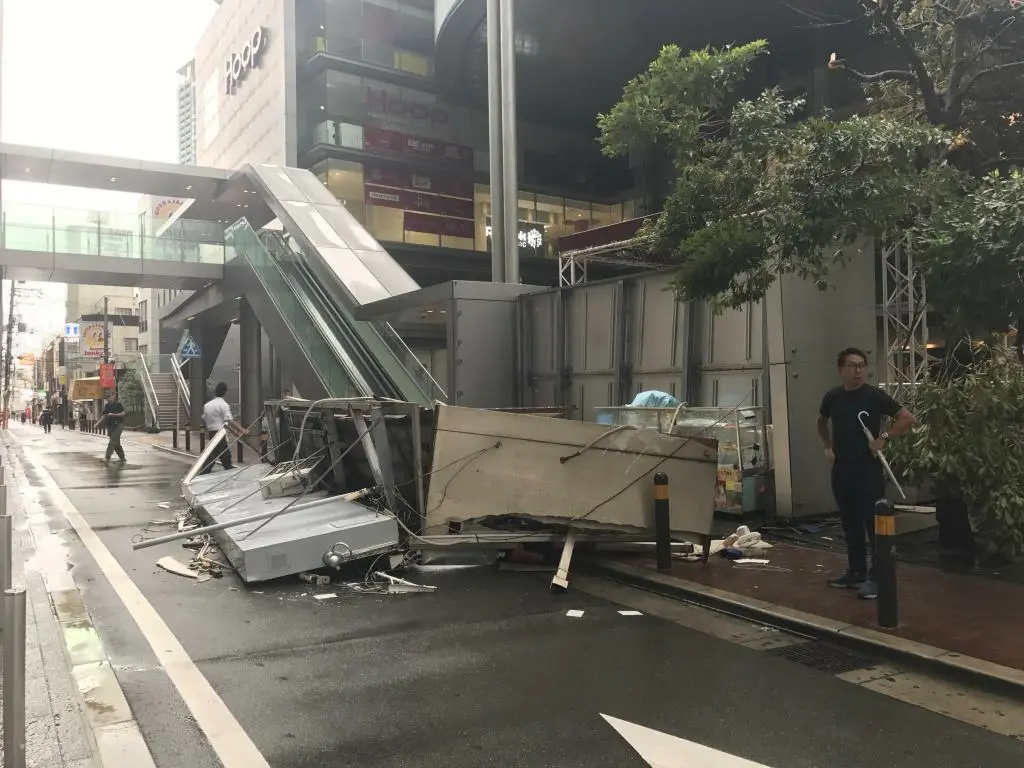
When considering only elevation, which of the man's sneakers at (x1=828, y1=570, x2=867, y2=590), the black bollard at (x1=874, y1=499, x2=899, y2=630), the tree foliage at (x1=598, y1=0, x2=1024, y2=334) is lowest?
the man's sneakers at (x1=828, y1=570, x2=867, y2=590)

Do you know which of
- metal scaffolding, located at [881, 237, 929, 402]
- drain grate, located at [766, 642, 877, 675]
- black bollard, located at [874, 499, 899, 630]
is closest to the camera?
drain grate, located at [766, 642, 877, 675]

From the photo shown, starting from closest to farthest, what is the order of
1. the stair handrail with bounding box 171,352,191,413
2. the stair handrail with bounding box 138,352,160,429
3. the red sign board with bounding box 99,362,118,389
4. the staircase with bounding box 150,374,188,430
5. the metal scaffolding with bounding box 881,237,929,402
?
the metal scaffolding with bounding box 881,237,929,402 < the stair handrail with bounding box 171,352,191,413 < the stair handrail with bounding box 138,352,160,429 < the staircase with bounding box 150,374,188,430 < the red sign board with bounding box 99,362,118,389

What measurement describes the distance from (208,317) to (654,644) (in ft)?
82.8

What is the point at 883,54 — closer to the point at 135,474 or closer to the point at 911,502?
the point at 911,502

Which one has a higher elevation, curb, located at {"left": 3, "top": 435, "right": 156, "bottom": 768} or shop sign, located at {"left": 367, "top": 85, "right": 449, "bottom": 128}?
shop sign, located at {"left": 367, "top": 85, "right": 449, "bottom": 128}

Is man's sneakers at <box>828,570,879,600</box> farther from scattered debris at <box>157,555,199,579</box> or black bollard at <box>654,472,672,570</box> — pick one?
scattered debris at <box>157,555,199,579</box>

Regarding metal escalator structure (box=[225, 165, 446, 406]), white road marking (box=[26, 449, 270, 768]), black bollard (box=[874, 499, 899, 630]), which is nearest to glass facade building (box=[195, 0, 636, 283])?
metal escalator structure (box=[225, 165, 446, 406])

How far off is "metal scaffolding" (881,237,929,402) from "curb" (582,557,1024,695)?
19.4ft

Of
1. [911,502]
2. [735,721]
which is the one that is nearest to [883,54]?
[911,502]

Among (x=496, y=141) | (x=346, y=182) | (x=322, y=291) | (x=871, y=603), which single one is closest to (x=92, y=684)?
(x=871, y=603)

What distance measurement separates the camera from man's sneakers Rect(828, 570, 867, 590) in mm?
6223

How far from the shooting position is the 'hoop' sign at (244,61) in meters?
38.8

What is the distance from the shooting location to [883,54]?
80.4 feet

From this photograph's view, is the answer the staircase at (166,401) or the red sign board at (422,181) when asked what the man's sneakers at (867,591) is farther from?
the staircase at (166,401)
